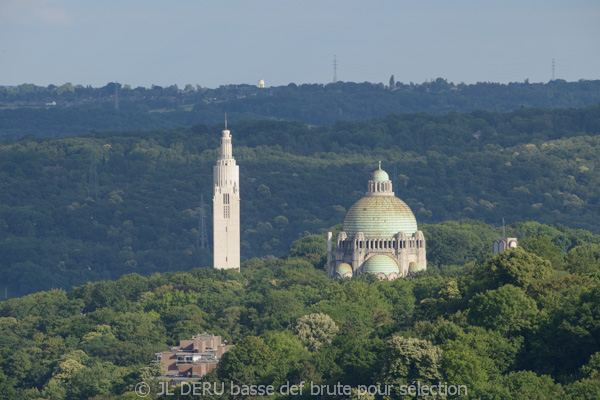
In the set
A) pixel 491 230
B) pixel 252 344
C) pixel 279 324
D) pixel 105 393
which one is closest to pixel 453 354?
pixel 252 344

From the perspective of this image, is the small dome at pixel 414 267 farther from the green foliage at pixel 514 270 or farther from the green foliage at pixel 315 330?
the green foliage at pixel 514 270

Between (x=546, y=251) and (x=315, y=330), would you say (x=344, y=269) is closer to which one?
(x=315, y=330)

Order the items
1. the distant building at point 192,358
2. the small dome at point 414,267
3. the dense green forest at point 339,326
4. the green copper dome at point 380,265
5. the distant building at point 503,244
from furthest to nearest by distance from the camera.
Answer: the small dome at point 414,267, the green copper dome at point 380,265, the distant building at point 503,244, the distant building at point 192,358, the dense green forest at point 339,326

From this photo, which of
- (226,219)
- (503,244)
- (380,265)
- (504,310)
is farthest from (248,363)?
(226,219)

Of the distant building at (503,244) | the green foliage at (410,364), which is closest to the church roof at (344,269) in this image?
the distant building at (503,244)

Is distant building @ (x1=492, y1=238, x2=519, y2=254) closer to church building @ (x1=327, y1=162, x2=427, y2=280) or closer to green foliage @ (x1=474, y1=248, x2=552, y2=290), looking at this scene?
church building @ (x1=327, y1=162, x2=427, y2=280)
